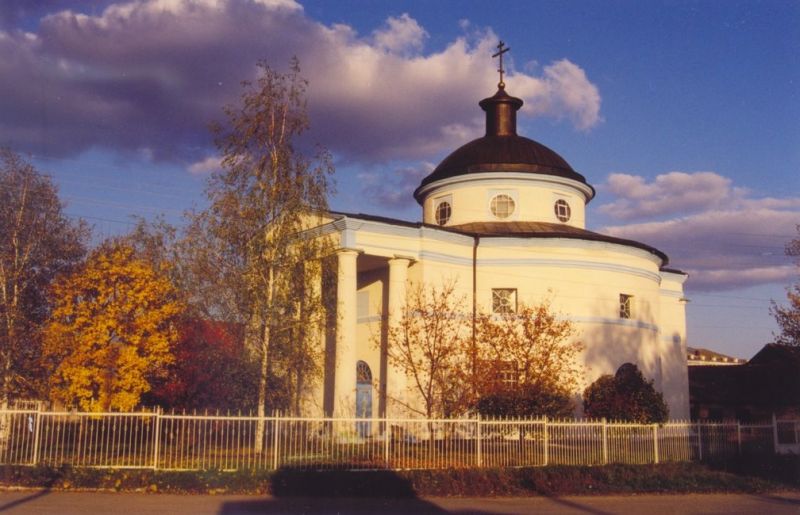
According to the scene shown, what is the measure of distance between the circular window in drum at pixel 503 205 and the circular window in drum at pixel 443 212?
1.98 metres

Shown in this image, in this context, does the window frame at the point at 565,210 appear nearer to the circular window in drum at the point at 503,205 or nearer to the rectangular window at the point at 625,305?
the circular window in drum at the point at 503,205

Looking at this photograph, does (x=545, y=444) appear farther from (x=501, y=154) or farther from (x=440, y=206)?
(x=501, y=154)

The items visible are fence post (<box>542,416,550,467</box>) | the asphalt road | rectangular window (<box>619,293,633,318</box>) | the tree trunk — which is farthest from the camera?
rectangular window (<box>619,293,633,318</box>)

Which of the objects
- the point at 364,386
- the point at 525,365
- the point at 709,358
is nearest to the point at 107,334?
the point at 364,386

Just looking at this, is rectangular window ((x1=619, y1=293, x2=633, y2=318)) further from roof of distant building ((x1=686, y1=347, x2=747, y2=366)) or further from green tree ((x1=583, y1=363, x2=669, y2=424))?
roof of distant building ((x1=686, y1=347, x2=747, y2=366))

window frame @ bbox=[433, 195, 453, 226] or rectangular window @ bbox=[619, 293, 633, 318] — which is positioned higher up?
window frame @ bbox=[433, 195, 453, 226]

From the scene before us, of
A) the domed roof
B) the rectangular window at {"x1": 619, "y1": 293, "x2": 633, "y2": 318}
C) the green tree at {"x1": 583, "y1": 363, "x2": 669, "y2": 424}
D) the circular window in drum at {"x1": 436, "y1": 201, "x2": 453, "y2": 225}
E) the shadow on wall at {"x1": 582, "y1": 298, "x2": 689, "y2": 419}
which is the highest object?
the domed roof

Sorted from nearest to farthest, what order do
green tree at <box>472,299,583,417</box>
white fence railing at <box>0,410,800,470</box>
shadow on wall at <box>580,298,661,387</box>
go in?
white fence railing at <box>0,410,800,470</box>
green tree at <box>472,299,583,417</box>
shadow on wall at <box>580,298,661,387</box>

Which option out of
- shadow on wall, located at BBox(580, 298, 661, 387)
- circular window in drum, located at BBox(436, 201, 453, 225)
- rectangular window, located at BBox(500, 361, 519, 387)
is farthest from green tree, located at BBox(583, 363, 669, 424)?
circular window in drum, located at BBox(436, 201, 453, 225)

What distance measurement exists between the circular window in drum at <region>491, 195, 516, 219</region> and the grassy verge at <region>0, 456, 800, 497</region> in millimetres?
17425

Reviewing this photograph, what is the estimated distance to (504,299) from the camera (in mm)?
32531

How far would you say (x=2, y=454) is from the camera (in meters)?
18.2

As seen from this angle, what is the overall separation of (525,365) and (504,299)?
16.9 ft

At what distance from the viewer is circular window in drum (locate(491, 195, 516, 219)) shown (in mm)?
35594
